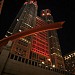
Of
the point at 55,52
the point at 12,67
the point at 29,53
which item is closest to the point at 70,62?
the point at 55,52

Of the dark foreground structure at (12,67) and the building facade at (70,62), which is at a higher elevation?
the building facade at (70,62)

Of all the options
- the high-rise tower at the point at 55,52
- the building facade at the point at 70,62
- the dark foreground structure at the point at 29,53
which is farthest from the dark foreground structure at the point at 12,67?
the building facade at the point at 70,62


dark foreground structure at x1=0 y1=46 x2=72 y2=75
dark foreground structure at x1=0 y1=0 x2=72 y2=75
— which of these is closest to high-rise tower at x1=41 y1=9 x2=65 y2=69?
dark foreground structure at x1=0 y1=0 x2=72 y2=75

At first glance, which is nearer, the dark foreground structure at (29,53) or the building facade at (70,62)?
the dark foreground structure at (29,53)

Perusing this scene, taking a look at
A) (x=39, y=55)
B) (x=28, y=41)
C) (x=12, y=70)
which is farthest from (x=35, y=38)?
(x=12, y=70)

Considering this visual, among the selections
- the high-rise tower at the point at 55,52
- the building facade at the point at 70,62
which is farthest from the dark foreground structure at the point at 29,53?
the building facade at the point at 70,62

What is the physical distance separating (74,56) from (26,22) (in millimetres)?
43264

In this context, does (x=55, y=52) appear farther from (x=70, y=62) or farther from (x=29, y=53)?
(x=29, y=53)

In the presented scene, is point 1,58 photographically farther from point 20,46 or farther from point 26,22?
point 26,22

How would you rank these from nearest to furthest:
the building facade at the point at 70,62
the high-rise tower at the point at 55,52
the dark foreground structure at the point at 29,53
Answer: the dark foreground structure at the point at 29,53 < the high-rise tower at the point at 55,52 < the building facade at the point at 70,62

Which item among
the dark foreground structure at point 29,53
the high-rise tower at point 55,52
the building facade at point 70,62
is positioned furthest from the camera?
the building facade at point 70,62

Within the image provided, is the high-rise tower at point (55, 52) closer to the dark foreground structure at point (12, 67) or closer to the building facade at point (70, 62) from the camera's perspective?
the building facade at point (70, 62)

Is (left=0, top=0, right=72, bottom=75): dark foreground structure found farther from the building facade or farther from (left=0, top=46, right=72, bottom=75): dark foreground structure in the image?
the building facade

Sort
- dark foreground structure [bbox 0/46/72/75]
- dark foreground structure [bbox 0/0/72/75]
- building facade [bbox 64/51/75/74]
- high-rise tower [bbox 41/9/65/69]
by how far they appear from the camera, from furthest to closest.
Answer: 1. building facade [bbox 64/51/75/74]
2. high-rise tower [bbox 41/9/65/69]
3. dark foreground structure [bbox 0/0/72/75]
4. dark foreground structure [bbox 0/46/72/75]
